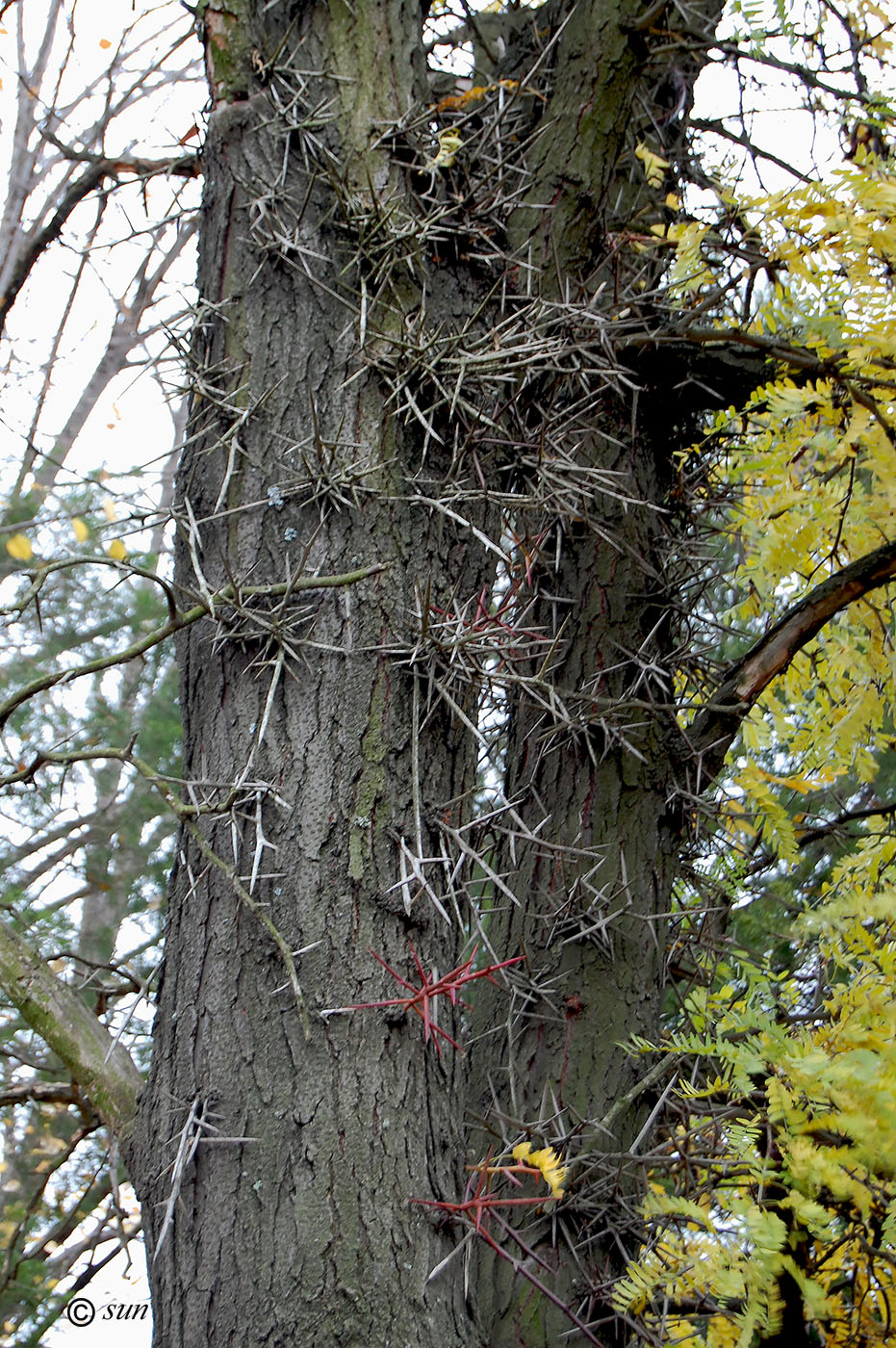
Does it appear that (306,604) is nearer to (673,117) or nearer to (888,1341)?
(888,1341)

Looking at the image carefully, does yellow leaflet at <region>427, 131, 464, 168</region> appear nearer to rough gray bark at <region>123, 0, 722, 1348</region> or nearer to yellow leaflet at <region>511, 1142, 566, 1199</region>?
rough gray bark at <region>123, 0, 722, 1348</region>

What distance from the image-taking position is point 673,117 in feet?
9.87

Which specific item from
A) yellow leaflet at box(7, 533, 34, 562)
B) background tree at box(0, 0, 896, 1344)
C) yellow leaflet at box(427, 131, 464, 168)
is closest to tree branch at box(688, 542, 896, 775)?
background tree at box(0, 0, 896, 1344)

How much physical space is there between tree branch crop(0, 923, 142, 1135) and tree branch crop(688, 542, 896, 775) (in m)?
1.34

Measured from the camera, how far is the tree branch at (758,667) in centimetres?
222

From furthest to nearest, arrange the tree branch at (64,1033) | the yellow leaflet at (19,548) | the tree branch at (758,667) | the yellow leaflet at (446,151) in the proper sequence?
the yellow leaflet at (19,548), the tree branch at (758,667), the yellow leaflet at (446,151), the tree branch at (64,1033)

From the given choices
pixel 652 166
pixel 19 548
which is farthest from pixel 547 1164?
pixel 19 548

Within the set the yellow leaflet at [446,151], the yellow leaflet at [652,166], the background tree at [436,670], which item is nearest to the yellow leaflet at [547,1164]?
the background tree at [436,670]

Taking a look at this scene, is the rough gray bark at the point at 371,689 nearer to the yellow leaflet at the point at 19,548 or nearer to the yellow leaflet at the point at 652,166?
the yellow leaflet at the point at 652,166

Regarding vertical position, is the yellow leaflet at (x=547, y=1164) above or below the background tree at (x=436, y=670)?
below

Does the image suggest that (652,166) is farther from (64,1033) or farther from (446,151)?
(64,1033)

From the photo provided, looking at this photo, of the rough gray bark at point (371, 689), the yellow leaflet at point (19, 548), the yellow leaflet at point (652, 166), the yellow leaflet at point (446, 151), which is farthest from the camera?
the yellow leaflet at point (19, 548)

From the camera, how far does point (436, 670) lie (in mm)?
1742

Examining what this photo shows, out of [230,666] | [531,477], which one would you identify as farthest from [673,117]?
[230,666]
